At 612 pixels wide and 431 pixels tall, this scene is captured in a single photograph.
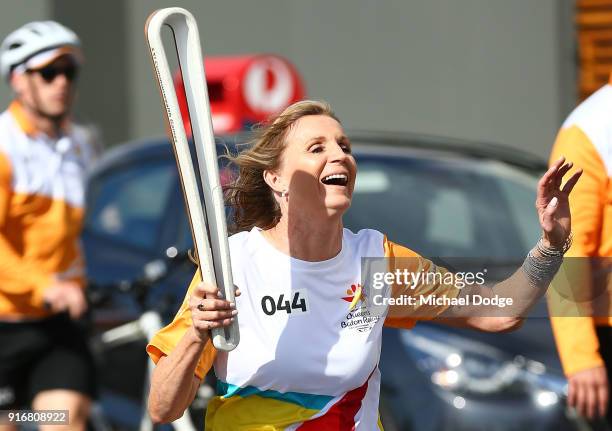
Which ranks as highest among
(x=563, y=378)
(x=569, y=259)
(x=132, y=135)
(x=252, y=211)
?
(x=252, y=211)

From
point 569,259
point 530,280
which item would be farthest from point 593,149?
point 530,280

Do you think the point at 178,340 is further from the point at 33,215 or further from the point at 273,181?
the point at 33,215

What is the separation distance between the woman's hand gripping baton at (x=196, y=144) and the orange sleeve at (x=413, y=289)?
0.55 m

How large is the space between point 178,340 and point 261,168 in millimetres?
448

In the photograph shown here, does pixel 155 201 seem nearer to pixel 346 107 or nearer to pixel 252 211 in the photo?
pixel 252 211

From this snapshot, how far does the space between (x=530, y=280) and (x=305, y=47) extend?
8390 millimetres

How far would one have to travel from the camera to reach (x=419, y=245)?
538cm

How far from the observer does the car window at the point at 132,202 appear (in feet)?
21.0

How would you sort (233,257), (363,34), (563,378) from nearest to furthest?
1. (233,257)
2. (563,378)
3. (363,34)

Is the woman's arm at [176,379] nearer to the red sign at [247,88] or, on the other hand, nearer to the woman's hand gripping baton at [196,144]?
the woman's hand gripping baton at [196,144]

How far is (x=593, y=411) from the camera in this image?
12.6 feet

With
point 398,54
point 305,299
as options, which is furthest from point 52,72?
point 398,54

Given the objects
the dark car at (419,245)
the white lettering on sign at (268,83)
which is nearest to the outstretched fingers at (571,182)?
the dark car at (419,245)

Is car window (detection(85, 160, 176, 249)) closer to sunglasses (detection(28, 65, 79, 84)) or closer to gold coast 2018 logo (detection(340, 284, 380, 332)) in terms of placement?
sunglasses (detection(28, 65, 79, 84))
